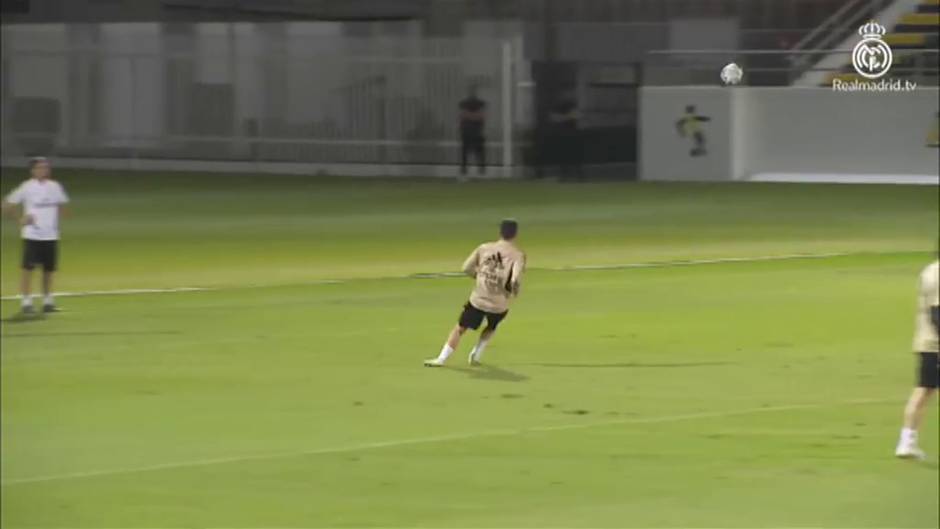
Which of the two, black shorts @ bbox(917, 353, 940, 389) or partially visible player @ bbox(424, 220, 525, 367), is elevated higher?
partially visible player @ bbox(424, 220, 525, 367)

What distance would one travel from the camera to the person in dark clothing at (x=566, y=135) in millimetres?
3856

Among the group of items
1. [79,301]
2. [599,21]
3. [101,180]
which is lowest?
[79,301]

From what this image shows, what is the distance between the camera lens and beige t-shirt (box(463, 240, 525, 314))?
3.39 metres

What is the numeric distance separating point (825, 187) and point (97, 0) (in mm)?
3941

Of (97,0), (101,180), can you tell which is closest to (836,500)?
(101,180)

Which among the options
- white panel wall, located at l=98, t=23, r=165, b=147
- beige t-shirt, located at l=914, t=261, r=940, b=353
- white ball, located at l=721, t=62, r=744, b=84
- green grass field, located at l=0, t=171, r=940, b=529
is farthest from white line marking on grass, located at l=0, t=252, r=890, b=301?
white ball, located at l=721, t=62, r=744, b=84

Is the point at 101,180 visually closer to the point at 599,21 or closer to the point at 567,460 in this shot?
the point at 599,21

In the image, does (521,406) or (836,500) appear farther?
(521,406)

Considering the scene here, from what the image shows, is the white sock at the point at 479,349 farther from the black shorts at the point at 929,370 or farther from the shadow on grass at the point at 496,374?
the black shorts at the point at 929,370

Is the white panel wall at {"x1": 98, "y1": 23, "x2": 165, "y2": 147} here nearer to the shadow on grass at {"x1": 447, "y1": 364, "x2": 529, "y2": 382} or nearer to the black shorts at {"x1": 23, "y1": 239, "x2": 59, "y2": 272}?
the black shorts at {"x1": 23, "y1": 239, "x2": 59, "y2": 272}

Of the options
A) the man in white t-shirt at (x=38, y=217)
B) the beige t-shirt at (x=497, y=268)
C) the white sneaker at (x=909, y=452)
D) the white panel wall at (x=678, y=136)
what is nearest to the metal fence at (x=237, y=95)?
the man in white t-shirt at (x=38, y=217)

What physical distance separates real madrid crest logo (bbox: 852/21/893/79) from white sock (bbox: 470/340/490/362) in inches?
57.5

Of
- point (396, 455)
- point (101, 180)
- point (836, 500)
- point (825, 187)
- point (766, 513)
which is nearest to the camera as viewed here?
point (101, 180)

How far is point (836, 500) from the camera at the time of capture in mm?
4832
